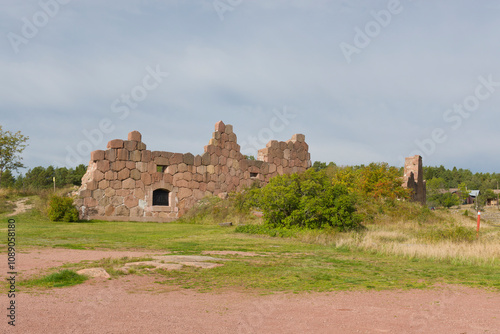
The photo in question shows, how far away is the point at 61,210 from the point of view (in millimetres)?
21781

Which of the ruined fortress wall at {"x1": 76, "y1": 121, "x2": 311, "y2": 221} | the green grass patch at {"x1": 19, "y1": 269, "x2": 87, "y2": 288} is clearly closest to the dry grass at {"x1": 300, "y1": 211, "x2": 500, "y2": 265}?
the green grass patch at {"x1": 19, "y1": 269, "x2": 87, "y2": 288}

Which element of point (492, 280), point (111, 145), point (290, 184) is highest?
point (111, 145)

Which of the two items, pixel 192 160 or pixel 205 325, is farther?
pixel 192 160

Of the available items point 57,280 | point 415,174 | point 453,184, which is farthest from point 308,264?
point 453,184

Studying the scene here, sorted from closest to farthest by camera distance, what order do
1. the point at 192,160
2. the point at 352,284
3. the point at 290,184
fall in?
the point at 352,284, the point at 290,184, the point at 192,160

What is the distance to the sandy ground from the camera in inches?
193

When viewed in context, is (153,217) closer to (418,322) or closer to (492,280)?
(492,280)

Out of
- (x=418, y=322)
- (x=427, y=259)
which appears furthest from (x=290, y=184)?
(x=418, y=322)

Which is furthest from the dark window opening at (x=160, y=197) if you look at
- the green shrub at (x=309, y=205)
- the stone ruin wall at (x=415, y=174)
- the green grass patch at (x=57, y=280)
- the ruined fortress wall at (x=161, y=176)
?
the stone ruin wall at (x=415, y=174)

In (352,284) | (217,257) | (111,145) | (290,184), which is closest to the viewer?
(352,284)

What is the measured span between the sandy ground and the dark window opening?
18197 mm

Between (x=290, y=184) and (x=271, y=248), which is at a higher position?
(x=290, y=184)

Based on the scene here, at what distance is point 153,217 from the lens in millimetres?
24766

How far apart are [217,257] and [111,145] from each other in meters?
15.5
